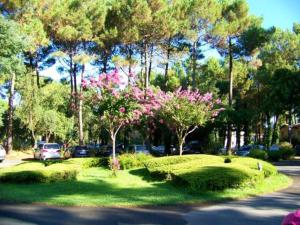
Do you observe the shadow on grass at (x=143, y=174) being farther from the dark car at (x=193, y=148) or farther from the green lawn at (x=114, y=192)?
the dark car at (x=193, y=148)

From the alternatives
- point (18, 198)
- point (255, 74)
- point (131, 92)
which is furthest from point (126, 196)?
point (255, 74)

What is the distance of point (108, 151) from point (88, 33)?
33.8ft

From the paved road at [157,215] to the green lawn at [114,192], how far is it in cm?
72

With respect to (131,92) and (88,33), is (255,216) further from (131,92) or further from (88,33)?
(88,33)

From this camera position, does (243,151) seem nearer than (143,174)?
No

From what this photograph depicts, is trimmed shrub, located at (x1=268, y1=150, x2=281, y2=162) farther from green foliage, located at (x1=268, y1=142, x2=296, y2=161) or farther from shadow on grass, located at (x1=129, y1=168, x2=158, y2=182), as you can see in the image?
shadow on grass, located at (x1=129, y1=168, x2=158, y2=182)

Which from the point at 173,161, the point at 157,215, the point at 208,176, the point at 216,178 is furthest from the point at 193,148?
the point at 157,215

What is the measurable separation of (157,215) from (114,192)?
3529mm

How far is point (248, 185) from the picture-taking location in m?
14.8

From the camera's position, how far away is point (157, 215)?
10.6 metres

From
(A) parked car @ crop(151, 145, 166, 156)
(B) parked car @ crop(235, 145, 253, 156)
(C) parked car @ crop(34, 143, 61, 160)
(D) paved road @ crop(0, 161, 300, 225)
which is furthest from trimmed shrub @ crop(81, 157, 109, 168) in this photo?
(B) parked car @ crop(235, 145, 253, 156)

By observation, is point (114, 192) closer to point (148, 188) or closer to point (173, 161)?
point (148, 188)

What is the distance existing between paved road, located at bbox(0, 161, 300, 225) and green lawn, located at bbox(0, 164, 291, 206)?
719mm

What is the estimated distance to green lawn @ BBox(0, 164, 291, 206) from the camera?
12.3 metres
